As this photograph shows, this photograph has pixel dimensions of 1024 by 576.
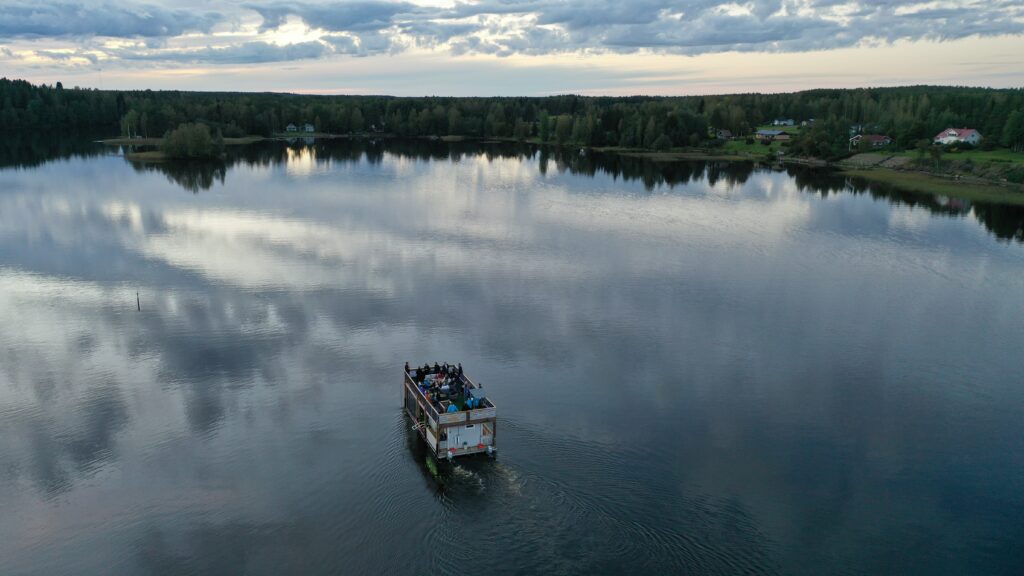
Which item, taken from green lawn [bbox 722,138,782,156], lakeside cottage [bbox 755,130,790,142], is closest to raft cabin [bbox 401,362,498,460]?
green lawn [bbox 722,138,782,156]

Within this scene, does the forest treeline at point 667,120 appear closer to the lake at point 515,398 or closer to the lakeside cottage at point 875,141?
the lakeside cottage at point 875,141

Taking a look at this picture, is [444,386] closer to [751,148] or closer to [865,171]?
[865,171]

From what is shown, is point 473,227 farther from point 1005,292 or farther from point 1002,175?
point 1002,175

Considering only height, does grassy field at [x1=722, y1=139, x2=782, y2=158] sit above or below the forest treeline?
below

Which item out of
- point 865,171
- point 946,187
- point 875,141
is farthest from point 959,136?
point 946,187

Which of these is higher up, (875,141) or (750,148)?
(875,141)

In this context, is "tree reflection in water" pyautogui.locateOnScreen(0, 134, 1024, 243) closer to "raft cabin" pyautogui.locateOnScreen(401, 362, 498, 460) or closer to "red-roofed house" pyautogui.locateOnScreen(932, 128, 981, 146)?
"red-roofed house" pyautogui.locateOnScreen(932, 128, 981, 146)

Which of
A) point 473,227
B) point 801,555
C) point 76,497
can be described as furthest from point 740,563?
point 473,227
